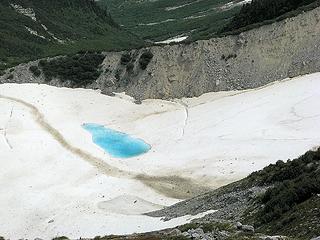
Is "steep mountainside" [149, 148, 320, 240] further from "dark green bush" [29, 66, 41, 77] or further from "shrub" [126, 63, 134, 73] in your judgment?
"dark green bush" [29, 66, 41, 77]

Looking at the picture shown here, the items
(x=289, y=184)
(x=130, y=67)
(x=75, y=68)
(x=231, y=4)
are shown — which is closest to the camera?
(x=289, y=184)

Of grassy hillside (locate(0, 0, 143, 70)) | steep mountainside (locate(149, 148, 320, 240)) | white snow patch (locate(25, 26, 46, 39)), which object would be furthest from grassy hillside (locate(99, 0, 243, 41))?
steep mountainside (locate(149, 148, 320, 240))

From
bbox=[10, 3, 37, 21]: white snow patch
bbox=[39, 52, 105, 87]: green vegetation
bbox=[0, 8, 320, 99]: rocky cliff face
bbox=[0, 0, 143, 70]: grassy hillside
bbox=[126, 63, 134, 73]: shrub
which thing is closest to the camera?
bbox=[0, 8, 320, 99]: rocky cliff face

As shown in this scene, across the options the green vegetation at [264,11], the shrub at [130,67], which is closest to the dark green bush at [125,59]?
the shrub at [130,67]

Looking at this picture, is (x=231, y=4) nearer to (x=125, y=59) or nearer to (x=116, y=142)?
(x=125, y=59)

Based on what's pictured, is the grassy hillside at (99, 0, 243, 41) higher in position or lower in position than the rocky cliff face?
higher

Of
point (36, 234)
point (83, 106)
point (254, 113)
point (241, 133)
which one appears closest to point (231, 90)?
point (254, 113)

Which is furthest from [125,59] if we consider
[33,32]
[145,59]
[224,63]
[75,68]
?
[33,32]
